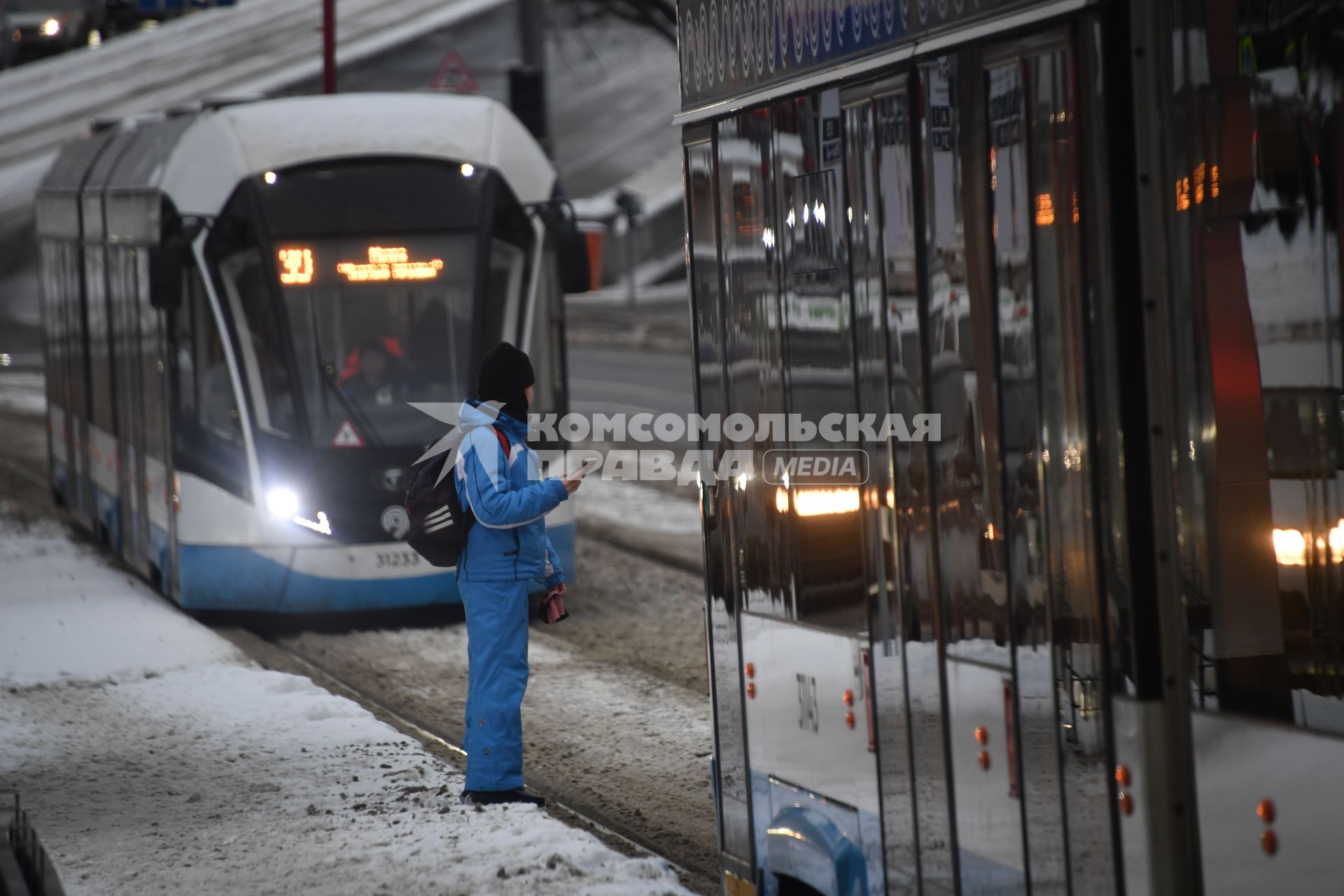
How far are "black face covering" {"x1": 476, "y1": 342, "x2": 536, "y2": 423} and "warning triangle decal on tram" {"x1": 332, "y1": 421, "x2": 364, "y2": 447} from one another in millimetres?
4644

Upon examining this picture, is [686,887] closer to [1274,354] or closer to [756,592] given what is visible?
[756,592]

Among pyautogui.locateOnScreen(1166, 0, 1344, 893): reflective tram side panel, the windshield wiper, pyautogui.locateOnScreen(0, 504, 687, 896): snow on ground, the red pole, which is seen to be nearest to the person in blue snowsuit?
pyautogui.locateOnScreen(0, 504, 687, 896): snow on ground

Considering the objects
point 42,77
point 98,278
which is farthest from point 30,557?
point 42,77

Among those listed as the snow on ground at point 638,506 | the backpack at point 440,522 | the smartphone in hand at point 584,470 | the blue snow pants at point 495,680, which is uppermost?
the smartphone in hand at point 584,470

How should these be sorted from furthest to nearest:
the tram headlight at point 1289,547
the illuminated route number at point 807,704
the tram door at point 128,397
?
the tram door at point 128,397 < the illuminated route number at point 807,704 < the tram headlight at point 1289,547

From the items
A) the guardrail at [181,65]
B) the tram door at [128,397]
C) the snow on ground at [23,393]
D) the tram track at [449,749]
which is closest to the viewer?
the tram track at [449,749]

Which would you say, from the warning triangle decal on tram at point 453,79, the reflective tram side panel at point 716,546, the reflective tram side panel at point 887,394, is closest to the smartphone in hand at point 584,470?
the reflective tram side panel at point 716,546

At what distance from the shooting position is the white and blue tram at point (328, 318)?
11.7m

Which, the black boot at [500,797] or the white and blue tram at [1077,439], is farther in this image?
the black boot at [500,797]

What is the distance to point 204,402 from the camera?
12.0 meters

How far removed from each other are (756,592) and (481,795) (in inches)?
117

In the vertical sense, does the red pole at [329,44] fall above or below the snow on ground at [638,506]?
above

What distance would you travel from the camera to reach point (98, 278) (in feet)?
48.5

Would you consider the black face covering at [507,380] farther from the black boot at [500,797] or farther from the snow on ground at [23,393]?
the snow on ground at [23,393]
